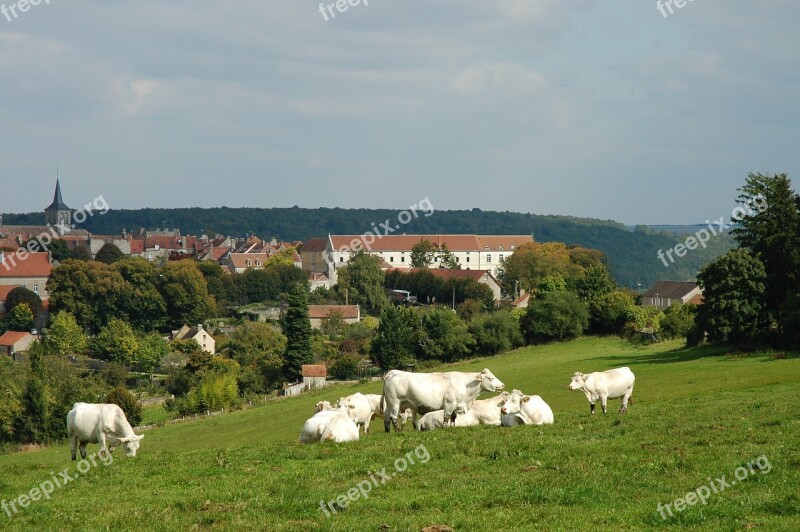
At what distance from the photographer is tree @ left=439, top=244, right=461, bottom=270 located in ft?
566

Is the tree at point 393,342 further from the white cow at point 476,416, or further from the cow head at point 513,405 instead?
the cow head at point 513,405

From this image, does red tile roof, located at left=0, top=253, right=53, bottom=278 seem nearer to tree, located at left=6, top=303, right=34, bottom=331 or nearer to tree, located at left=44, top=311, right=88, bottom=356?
tree, located at left=6, top=303, right=34, bottom=331

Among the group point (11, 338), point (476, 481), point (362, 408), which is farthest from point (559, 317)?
point (476, 481)

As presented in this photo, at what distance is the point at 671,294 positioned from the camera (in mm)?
116812

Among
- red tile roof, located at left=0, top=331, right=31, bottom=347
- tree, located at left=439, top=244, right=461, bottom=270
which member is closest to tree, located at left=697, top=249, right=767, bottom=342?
red tile roof, located at left=0, top=331, right=31, bottom=347

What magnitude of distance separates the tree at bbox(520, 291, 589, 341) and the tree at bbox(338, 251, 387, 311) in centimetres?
4712

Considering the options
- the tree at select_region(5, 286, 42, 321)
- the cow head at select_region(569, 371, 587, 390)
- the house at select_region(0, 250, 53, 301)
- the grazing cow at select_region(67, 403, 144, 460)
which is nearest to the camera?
the grazing cow at select_region(67, 403, 144, 460)

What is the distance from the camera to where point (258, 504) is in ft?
43.6

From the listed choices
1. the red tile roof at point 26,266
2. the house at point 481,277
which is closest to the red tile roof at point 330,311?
the house at point 481,277

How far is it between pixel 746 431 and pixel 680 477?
466 cm

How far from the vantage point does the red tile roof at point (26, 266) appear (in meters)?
140

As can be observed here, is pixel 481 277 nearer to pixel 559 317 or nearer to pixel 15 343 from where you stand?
pixel 559 317

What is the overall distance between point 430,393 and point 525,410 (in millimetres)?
2065

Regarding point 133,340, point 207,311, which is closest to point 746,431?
point 133,340
